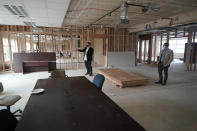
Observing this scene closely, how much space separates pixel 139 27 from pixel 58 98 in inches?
294

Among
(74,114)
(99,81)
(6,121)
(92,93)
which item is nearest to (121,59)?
(99,81)

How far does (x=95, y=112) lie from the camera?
1.43 m

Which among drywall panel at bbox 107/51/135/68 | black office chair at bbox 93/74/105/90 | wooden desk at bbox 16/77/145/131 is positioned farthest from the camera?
drywall panel at bbox 107/51/135/68

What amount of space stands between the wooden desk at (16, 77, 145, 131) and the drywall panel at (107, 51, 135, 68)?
6784 millimetres

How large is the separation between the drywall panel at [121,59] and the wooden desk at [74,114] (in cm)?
678

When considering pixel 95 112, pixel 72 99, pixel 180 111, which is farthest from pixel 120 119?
pixel 180 111

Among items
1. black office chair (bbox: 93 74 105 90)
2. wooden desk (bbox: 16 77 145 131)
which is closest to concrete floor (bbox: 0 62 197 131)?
black office chair (bbox: 93 74 105 90)

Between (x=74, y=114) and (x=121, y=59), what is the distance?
305 inches

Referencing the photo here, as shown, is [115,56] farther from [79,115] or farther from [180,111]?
[79,115]

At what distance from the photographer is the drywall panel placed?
28.3 feet

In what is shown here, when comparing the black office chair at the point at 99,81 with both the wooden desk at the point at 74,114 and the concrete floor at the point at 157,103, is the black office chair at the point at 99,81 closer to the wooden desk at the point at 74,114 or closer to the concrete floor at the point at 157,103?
the wooden desk at the point at 74,114

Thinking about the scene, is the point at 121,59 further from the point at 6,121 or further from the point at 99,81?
the point at 6,121

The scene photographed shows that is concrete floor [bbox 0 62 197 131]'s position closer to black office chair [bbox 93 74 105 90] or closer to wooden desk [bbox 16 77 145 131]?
black office chair [bbox 93 74 105 90]

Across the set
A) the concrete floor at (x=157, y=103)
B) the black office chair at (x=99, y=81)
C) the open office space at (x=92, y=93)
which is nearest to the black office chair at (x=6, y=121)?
the open office space at (x=92, y=93)
